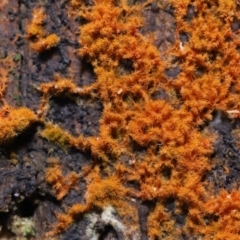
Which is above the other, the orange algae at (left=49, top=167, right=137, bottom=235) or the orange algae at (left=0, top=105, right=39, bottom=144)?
the orange algae at (left=0, top=105, right=39, bottom=144)

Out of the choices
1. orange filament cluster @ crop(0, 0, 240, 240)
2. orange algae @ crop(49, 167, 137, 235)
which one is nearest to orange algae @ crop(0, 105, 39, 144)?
orange filament cluster @ crop(0, 0, 240, 240)

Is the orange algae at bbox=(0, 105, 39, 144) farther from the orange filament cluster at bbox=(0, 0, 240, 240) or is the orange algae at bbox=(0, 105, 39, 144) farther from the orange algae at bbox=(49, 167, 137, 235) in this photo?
the orange algae at bbox=(49, 167, 137, 235)

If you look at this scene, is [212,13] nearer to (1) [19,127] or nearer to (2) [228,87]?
(2) [228,87]

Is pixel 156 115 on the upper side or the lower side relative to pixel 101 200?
upper

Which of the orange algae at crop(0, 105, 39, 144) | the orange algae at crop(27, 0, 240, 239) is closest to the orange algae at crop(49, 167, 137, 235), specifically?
the orange algae at crop(27, 0, 240, 239)

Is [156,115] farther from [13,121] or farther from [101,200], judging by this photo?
[13,121]

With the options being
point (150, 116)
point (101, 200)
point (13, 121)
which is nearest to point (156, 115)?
point (150, 116)

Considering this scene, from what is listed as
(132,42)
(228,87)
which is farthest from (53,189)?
(228,87)

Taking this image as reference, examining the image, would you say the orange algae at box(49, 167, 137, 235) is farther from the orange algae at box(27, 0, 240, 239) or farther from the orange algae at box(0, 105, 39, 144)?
the orange algae at box(0, 105, 39, 144)
